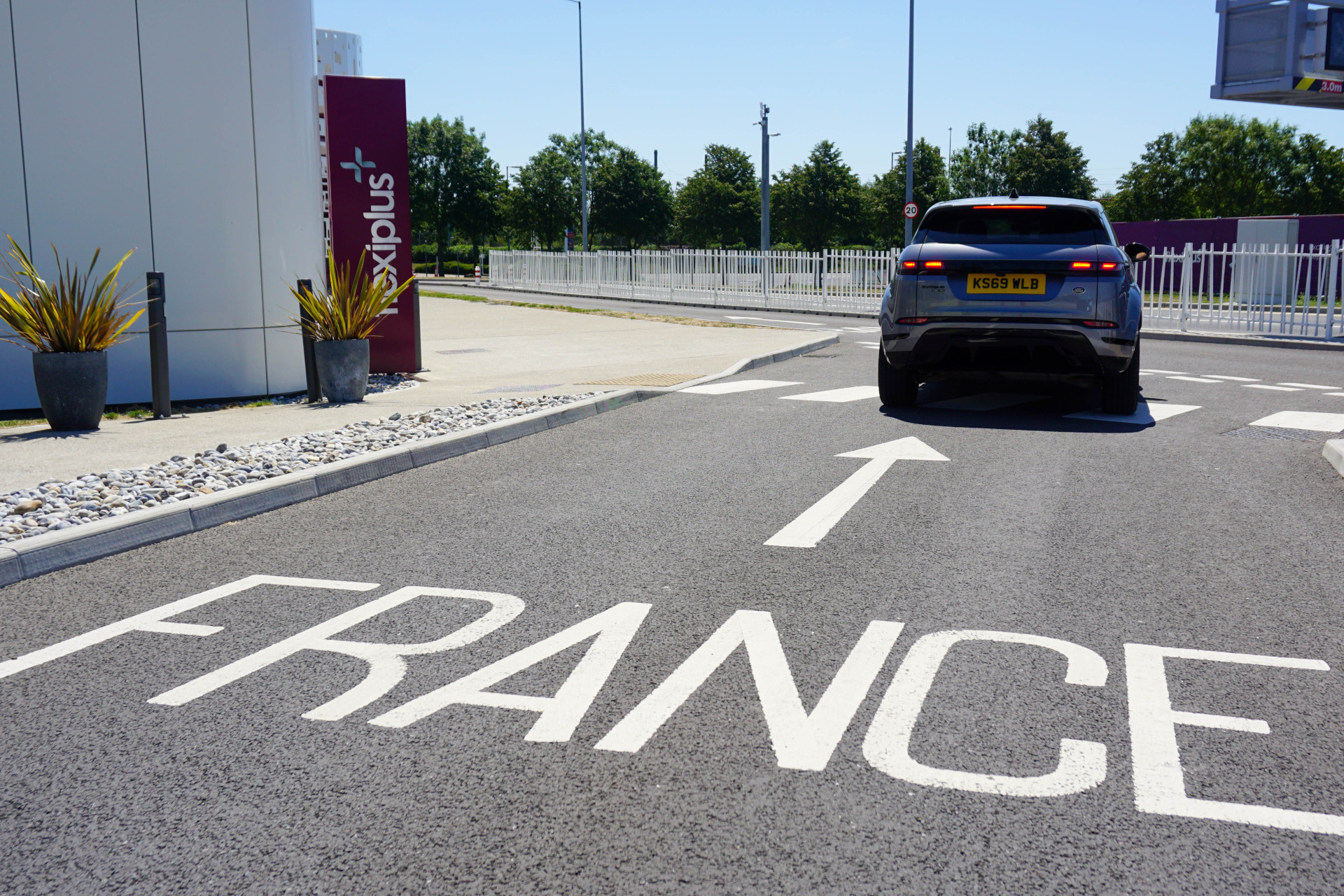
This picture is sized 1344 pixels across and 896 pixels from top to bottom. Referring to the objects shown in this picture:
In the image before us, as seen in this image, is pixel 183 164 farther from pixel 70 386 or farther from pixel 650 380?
pixel 650 380

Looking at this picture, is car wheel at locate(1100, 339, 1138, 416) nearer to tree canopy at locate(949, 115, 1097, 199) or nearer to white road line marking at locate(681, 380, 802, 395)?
white road line marking at locate(681, 380, 802, 395)

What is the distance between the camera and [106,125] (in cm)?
1012

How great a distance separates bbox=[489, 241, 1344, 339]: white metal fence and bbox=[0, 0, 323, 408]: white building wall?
10.6 m

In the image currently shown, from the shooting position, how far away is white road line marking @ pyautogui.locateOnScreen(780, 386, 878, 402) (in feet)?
36.2

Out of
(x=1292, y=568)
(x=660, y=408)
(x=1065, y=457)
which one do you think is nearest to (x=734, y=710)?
(x=1292, y=568)

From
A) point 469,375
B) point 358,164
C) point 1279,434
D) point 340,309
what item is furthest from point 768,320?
point 1279,434

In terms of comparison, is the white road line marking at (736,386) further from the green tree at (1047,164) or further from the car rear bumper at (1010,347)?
the green tree at (1047,164)

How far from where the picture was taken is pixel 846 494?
21.9 feet

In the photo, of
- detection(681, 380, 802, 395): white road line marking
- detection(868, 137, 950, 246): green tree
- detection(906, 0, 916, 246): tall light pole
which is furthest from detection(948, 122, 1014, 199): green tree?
detection(681, 380, 802, 395): white road line marking

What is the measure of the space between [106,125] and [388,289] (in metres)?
3.56

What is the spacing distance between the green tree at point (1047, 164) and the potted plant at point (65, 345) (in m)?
59.6

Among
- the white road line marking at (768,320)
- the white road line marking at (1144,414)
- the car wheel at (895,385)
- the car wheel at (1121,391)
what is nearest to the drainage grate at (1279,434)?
the white road line marking at (1144,414)

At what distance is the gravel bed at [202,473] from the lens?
5.89 meters

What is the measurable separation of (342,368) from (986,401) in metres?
5.96
